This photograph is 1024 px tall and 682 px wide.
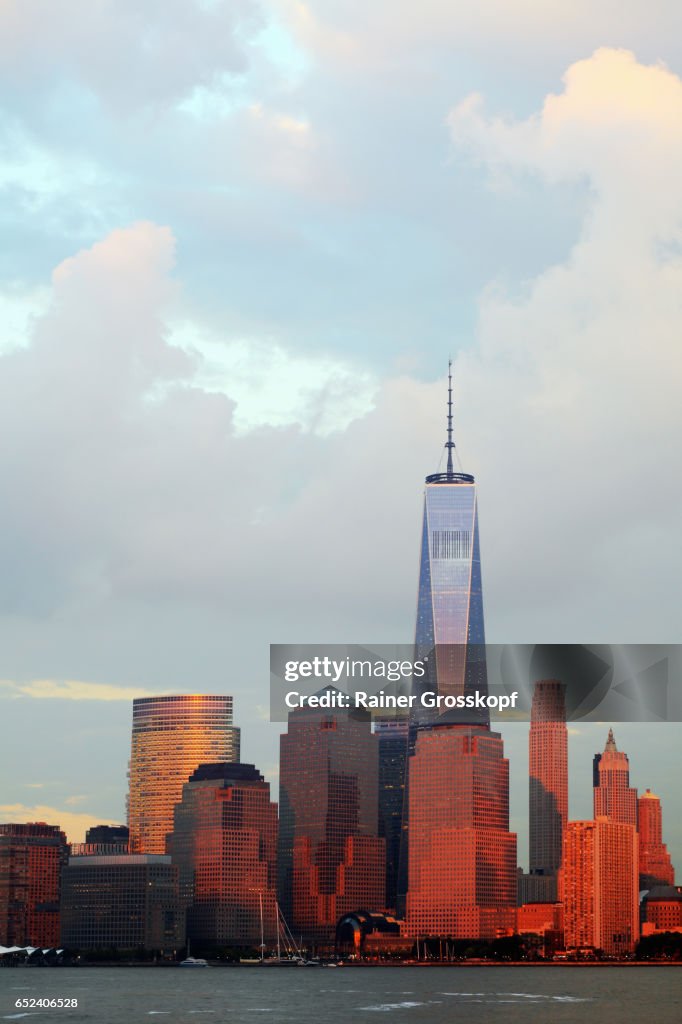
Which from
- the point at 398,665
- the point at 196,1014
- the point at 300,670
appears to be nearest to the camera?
the point at 398,665

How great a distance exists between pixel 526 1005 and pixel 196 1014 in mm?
39744

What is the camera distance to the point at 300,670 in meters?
160

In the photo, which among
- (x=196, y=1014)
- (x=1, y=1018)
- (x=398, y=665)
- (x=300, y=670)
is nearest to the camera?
(x=398, y=665)

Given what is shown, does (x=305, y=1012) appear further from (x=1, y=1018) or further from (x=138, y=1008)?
(x=1, y=1018)

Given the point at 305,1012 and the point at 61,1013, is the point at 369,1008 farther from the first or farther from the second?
the point at 61,1013

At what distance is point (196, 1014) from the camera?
602 ft

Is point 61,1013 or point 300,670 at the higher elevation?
point 300,670

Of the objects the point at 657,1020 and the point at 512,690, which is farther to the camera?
the point at 512,690

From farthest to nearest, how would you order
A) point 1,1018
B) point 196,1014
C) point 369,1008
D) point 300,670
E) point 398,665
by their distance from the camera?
1. point 369,1008
2. point 196,1014
3. point 1,1018
4. point 300,670
5. point 398,665

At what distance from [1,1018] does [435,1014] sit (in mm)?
45560

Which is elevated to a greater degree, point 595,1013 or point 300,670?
point 300,670

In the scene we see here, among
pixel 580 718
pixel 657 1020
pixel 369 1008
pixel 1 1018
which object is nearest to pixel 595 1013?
pixel 657 1020

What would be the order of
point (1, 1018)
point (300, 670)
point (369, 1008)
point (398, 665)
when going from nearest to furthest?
point (398, 665) < point (300, 670) < point (1, 1018) < point (369, 1008)

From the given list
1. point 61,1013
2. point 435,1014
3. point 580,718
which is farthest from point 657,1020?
point 61,1013
